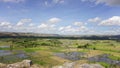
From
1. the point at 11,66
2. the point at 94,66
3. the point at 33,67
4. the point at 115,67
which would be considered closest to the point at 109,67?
the point at 115,67

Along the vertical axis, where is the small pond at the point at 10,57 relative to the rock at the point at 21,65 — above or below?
below

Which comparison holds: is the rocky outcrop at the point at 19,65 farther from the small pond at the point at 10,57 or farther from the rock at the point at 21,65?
the small pond at the point at 10,57

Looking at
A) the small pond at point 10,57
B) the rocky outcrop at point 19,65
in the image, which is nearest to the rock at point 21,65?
the rocky outcrop at point 19,65

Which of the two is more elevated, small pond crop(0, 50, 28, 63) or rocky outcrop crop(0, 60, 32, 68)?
rocky outcrop crop(0, 60, 32, 68)

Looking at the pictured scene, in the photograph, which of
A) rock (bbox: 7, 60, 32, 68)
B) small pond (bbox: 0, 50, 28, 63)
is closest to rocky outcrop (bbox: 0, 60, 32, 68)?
rock (bbox: 7, 60, 32, 68)

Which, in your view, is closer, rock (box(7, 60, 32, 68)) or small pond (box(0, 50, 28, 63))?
rock (box(7, 60, 32, 68))

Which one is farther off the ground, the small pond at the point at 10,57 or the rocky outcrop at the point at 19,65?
the rocky outcrop at the point at 19,65

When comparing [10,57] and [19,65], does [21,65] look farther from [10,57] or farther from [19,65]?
[10,57]

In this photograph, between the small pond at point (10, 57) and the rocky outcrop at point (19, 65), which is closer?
the rocky outcrop at point (19, 65)

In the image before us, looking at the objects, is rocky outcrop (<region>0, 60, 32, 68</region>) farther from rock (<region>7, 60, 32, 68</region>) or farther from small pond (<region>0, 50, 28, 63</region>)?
small pond (<region>0, 50, 28, 63</region>)

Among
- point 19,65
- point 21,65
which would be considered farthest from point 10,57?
point 21,65

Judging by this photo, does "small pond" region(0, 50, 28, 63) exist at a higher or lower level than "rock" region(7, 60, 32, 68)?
lower
